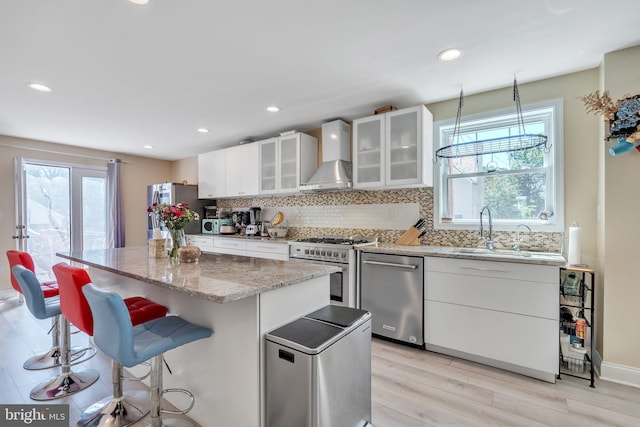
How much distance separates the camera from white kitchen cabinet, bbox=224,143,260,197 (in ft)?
14.1

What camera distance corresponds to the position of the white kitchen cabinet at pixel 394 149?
9.56 ft

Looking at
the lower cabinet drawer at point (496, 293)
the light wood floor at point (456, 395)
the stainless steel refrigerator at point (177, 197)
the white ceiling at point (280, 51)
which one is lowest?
the light wood floor at point (456, 395)

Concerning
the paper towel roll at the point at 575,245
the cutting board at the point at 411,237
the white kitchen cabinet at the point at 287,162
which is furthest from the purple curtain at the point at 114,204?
the paper towel roll at the point at 575,245

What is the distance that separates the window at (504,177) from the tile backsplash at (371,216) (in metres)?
0.10

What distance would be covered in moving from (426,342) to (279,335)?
179 cm

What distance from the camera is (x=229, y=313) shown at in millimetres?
1492

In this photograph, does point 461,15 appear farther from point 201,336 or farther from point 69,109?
point 69,109

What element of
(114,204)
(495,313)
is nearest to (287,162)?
(495,313)

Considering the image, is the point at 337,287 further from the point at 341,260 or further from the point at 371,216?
the point at 371,216

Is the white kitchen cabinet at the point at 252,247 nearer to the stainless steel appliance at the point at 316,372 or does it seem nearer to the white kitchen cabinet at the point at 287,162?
the white kitchen cabinet at the point at 287,162

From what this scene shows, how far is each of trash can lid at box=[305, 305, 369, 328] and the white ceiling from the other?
1772mm

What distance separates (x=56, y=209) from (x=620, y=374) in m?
7.14

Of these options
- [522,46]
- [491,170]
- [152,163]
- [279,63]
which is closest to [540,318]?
[491,170]

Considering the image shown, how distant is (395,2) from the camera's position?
5.32 feet
